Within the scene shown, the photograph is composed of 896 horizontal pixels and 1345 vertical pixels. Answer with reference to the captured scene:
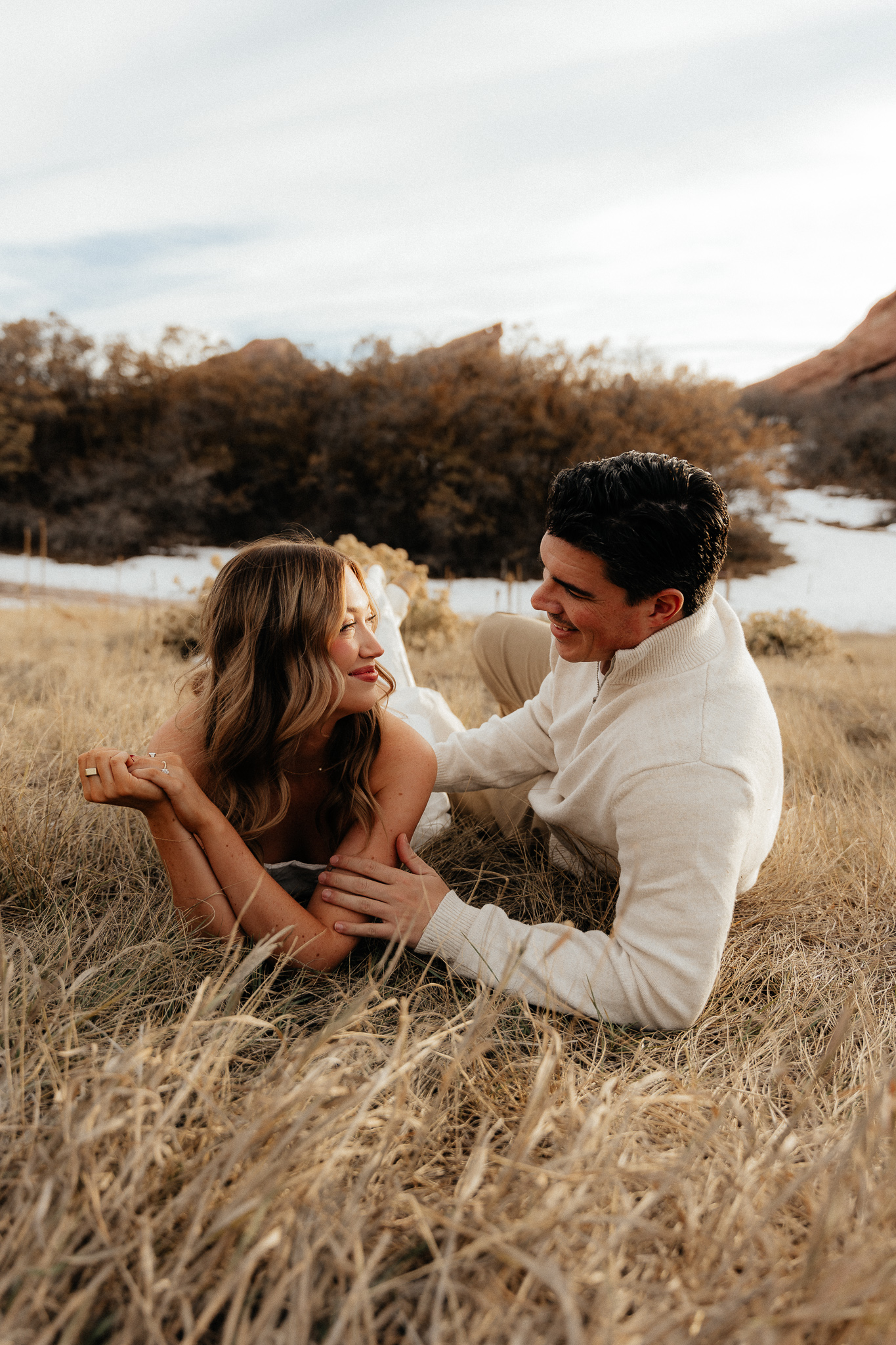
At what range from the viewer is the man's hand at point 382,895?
1725mm

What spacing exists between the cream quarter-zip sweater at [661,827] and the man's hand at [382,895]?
0.14 ft

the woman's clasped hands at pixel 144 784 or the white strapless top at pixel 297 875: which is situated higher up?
the woman's clasped hands at pixel 144 784

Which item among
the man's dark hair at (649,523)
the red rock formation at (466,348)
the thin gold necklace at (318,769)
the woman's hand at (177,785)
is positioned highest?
the red rock formation at (466,348)

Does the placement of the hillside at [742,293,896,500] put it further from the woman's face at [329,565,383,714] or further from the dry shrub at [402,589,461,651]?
the woman's face at [329,565,383,714]

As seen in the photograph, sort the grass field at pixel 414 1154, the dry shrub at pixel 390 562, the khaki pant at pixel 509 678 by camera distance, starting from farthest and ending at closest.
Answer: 1. the dry shrub at pixel 390 562
2. the khaki pant at pixel 509 678
3. the grass field at pixel 414 1154

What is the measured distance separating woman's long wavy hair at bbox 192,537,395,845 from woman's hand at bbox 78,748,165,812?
Answer: 28 centimetres

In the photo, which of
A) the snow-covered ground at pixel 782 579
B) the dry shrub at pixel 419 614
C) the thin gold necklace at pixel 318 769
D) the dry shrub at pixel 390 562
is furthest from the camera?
the snow-covered ground at pixel 782 579

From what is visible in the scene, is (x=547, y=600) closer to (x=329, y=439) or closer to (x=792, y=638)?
(x=792, y=638)

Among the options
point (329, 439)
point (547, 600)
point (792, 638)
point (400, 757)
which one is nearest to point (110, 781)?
point (400, 757)

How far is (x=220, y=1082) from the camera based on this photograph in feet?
3.95

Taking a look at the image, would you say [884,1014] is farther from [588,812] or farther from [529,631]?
[529,631]

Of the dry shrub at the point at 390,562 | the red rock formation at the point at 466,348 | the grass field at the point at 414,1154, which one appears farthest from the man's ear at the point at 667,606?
the red rock formation at the point at 466,348

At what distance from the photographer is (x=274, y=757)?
1894mm

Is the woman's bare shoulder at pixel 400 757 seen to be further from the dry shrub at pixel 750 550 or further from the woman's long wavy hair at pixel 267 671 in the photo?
the dry shrub at pixel 750 550
